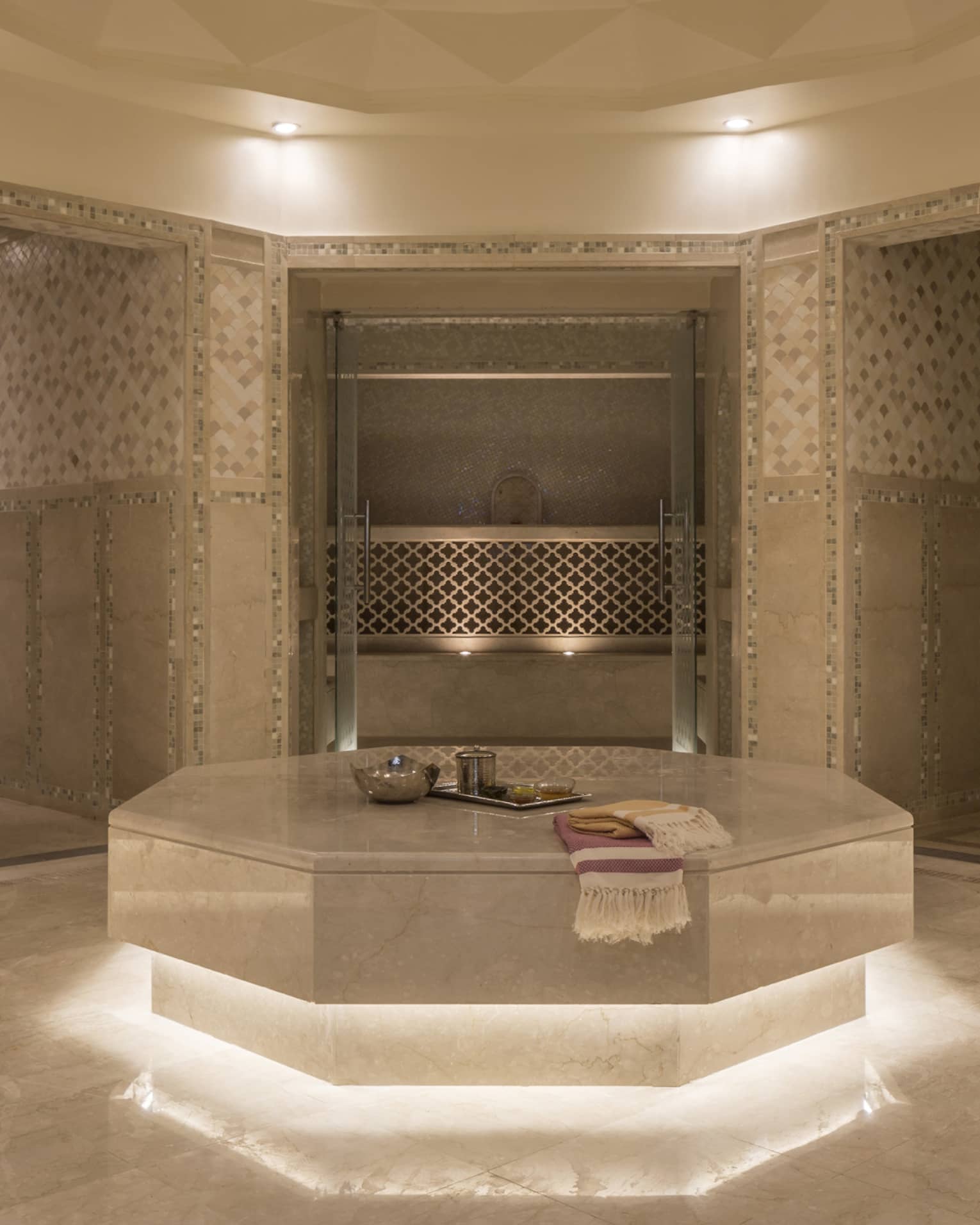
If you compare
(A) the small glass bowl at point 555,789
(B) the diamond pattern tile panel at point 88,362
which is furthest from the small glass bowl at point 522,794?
(B) the diamond pattern tile panel at point 88,362

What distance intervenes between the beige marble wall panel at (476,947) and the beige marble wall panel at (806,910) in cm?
9

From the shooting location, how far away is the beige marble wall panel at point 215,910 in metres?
2.79

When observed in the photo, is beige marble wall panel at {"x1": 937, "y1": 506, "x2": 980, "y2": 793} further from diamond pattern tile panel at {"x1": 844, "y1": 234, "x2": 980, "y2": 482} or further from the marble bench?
the marble bench

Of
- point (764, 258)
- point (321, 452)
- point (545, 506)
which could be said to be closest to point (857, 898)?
point (764, 258)

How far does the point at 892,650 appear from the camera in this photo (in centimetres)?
573

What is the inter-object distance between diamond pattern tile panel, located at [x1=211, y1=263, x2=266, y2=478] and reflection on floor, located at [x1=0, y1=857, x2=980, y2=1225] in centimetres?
290

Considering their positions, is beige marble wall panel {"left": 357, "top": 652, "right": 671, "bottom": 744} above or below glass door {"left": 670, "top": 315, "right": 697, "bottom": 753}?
below

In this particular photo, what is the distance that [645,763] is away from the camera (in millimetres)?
4098

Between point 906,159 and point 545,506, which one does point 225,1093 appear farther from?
point 545,506

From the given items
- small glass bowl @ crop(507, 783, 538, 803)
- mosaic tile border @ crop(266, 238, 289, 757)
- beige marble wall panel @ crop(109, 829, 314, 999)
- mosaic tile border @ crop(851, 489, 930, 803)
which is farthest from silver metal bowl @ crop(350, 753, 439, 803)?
mosaic tile border @ crop(851, 489, 930, 803)

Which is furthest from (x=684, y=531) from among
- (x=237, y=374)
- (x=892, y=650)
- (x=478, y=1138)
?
(x=478, y=1138)

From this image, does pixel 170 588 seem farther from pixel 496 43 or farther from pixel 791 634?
pixel 791 634

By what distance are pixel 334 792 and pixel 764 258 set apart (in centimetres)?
343

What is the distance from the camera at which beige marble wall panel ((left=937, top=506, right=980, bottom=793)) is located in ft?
19.8
